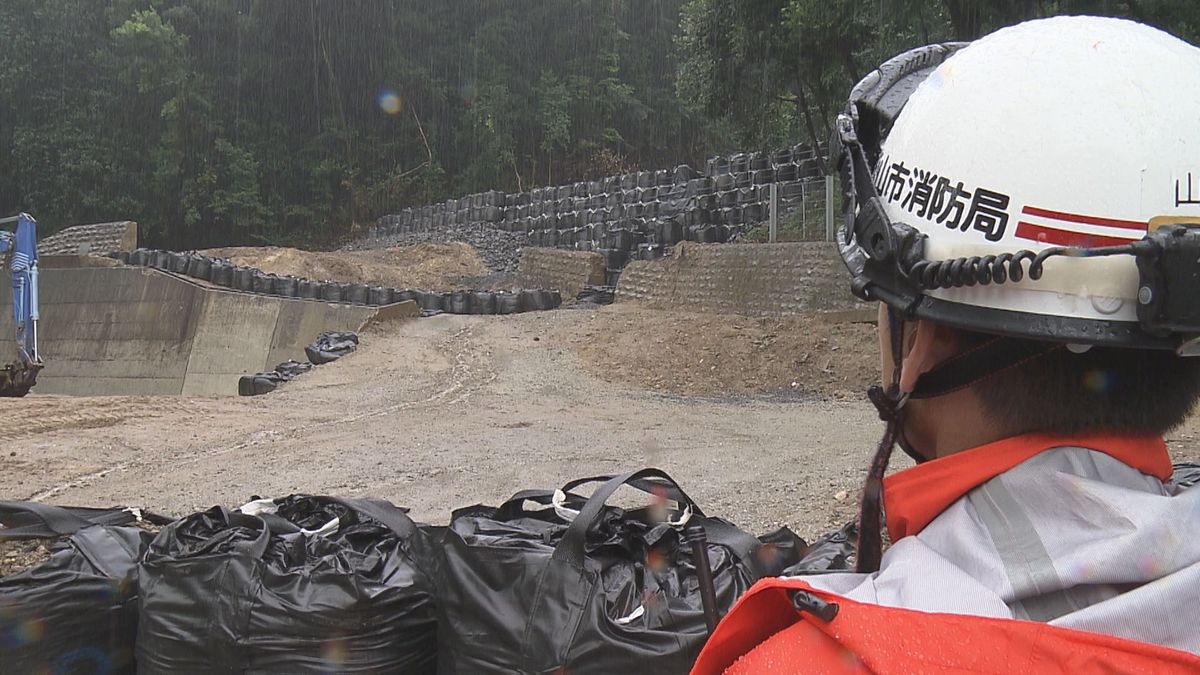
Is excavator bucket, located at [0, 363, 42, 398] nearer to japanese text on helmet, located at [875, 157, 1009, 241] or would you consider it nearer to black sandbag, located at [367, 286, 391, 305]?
black sandbag, located at [367, 286, 391, 305]

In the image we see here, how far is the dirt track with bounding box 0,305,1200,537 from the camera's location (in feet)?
22.3

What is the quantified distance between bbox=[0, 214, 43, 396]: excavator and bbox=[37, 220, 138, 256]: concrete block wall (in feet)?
40.9

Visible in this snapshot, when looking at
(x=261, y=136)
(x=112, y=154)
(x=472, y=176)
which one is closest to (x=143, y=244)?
(x=112, y=154)

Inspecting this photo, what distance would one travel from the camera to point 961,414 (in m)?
1.05

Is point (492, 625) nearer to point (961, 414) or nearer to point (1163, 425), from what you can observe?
point (961, 414)

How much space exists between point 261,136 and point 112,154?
6414 millimetres

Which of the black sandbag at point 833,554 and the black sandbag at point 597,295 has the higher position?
the black sandbag at point 833,554

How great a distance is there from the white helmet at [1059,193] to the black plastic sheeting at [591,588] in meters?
1.07

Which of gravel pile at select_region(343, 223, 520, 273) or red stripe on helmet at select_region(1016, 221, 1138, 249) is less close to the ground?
red stripe on helmet at select_region(1016, 221, 1138, 249)

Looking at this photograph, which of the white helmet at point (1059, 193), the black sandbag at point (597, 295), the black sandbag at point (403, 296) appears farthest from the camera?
the black sandbag at point (597, 295)

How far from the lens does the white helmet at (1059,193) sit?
3.09ft

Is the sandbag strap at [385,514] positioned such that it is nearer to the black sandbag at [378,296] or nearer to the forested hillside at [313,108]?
the black sandbag at [378,296]

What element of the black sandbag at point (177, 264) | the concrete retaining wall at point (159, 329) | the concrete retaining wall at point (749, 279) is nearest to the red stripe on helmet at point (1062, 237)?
the concrete retaining wall at point (749, 279)

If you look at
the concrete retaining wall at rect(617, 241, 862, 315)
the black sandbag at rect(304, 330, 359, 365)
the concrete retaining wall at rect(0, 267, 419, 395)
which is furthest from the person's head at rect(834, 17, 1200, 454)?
the concrete retaining wall at rect(0, 267, 419, 395)
